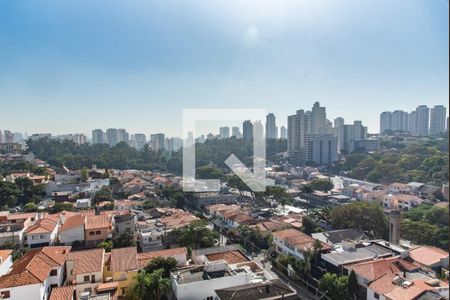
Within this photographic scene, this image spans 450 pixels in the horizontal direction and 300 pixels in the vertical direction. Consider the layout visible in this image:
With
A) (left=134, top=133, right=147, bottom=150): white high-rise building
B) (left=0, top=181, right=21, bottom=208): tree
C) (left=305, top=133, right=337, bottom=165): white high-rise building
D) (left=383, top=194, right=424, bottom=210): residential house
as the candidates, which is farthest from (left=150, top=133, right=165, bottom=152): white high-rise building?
(left=383, top=194, right=424, bottom=210): residential house

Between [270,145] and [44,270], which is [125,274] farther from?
[270,145]

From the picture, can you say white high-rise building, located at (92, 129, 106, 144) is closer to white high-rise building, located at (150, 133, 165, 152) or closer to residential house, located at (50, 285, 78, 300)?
white high-rise building, located at (150, 133, 165, 152)

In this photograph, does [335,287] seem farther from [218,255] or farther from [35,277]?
[35,277]

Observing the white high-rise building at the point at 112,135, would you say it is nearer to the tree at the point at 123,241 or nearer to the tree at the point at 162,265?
the tree at the point at 123,241

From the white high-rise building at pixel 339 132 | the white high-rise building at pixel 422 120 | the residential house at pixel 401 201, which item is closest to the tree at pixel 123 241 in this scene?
the residential house at pixel 401 201

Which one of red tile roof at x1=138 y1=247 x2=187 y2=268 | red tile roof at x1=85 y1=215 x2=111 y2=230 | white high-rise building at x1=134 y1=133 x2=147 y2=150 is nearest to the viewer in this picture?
red tile roof at x1=138 y1=247 x2=187 y2=268

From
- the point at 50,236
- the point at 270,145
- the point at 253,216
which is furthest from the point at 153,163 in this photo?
the point at 50,236

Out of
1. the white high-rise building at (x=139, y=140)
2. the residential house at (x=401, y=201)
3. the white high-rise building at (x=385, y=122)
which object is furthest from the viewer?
the white high-rise building at (x=139, y=140)
